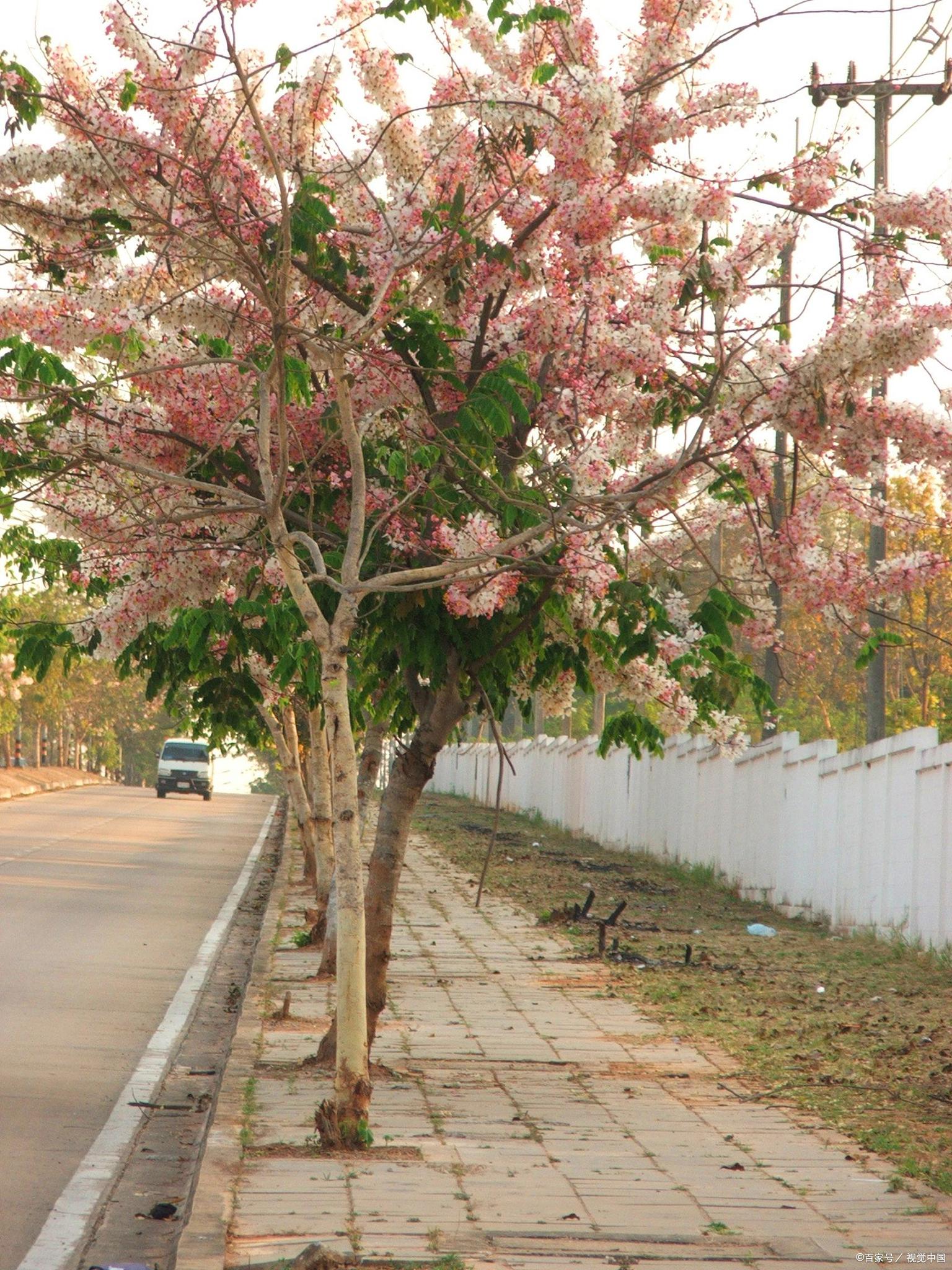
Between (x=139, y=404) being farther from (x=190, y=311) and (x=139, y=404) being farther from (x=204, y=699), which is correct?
(x=204, y=699)

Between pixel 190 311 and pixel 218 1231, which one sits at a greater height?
pixel 190 311

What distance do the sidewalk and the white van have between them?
154 ft

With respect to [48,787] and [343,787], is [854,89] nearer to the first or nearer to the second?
[343,787]

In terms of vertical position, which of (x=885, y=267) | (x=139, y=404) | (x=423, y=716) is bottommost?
(x=423, y=716)

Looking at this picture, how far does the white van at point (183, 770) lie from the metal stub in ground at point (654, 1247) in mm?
51731

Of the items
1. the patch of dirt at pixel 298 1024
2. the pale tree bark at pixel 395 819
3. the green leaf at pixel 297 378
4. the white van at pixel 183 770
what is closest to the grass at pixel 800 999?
the pale tree bark at pixel 395 819

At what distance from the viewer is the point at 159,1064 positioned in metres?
10.3

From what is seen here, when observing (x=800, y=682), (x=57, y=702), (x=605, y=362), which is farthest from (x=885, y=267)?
(x=57, y=702)

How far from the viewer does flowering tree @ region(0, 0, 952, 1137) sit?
7273mm

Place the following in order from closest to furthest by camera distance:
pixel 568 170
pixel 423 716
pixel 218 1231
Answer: pixel 218 1231 < pixel 568 170 < pixel 423 716

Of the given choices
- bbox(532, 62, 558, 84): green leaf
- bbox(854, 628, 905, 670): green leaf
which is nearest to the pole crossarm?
bbox(532, 62, 558, 84): green leaf

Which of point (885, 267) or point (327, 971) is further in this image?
point (327, 971)

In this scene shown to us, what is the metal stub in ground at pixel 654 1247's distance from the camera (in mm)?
5547

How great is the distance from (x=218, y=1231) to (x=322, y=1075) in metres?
3.23
